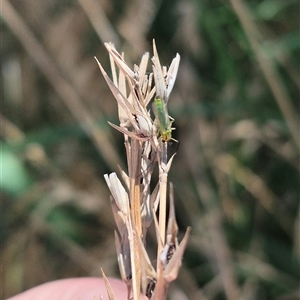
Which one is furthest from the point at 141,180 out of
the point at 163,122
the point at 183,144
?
the point at 183,144

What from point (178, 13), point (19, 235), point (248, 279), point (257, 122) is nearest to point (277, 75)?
point (257, 122)

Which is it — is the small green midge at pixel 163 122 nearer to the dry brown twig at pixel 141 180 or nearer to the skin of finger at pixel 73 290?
the dry brown twig at pixel 141 180

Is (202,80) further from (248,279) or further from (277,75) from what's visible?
(248,279)

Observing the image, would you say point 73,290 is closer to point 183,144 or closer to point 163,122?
point 163,122

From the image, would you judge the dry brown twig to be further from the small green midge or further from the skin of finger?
the skin of finger

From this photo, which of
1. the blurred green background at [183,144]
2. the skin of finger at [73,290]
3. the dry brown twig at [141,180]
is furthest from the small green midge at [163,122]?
the blurred green background at [183,144]

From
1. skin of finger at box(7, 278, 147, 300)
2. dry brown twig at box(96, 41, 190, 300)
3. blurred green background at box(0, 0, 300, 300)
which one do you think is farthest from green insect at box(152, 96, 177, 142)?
blurred green background at box(0, 0, 300, 300)
